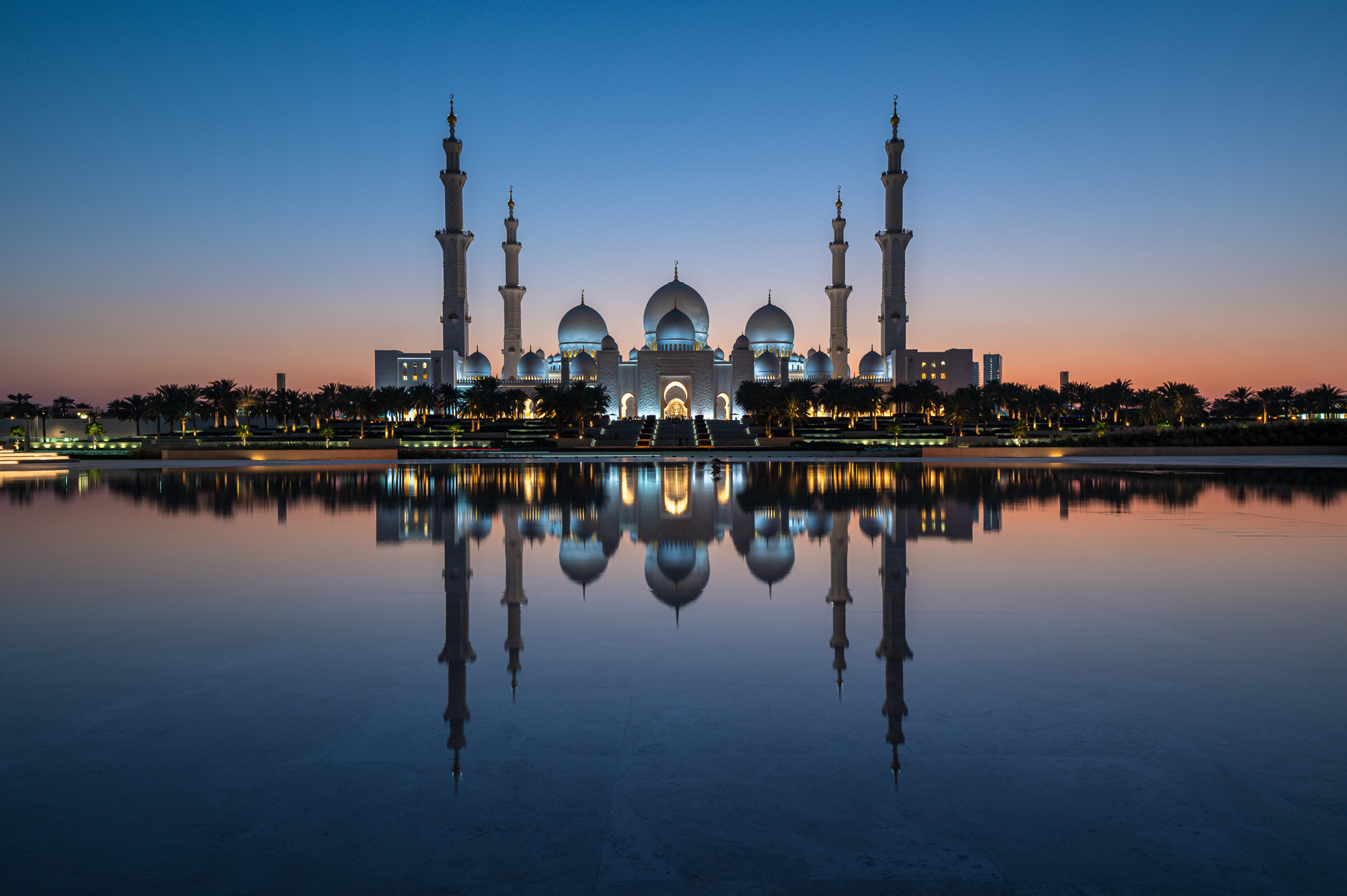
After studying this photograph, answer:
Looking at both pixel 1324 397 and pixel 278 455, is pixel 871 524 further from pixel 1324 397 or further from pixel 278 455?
pixel 1324 397

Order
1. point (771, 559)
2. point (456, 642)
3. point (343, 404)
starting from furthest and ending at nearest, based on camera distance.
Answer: point (343, 404)
point (771, 559)
point (456, 642)

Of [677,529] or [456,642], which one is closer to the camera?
[456,642]

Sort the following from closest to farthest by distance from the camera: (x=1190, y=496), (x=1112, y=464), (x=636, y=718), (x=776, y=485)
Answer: (x=636, y=718), (x=1190, y=496), (x=776, y=485), (x=1112, y=464)

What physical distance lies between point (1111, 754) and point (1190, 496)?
14.4 metres

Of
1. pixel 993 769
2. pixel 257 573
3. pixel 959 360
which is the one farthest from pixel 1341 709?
pixel 959 360

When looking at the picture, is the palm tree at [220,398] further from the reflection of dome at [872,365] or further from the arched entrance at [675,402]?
the reflection of dome at [872,365]

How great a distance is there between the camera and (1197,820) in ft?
9.49

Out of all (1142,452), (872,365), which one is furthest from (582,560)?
(872,365)

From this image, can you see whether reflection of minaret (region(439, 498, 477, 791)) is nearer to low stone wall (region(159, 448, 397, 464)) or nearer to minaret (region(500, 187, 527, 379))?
low stone wall (region(159, 448, 397, 464))

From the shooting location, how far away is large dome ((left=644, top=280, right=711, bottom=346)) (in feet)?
247

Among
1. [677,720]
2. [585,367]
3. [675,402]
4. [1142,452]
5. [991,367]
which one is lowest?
[677,720]

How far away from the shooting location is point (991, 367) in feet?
507

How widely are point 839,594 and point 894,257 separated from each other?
6709cm

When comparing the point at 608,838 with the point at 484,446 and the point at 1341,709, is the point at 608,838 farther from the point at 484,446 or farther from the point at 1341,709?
the point at 484,446
